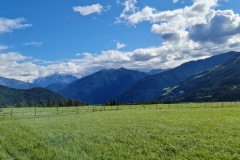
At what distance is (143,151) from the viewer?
77.4ft

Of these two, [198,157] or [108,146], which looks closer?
[198,157]

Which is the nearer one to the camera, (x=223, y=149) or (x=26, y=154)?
(x=223, y=149)

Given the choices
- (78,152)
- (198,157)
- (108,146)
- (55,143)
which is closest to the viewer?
(198,157)

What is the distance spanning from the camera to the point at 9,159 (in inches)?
901

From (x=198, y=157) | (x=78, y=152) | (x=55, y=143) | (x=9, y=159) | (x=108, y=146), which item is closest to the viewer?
(x=198, y=157)

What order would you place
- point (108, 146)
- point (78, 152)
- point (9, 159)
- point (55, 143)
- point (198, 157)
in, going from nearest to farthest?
point (198, 157) → point (9, 159) → point (78, 152) → point (108, 146) → point (55, 143)

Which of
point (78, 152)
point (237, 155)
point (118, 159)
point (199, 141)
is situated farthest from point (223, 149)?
point (78, 152)

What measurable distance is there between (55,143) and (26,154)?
192 inches

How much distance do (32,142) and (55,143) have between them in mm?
2861

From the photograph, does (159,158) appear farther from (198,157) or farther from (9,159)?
(9,159)

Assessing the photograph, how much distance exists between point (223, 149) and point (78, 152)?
1149 centimetres


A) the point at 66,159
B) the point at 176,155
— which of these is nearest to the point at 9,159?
the point at 66,159

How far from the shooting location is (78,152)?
79.9ft

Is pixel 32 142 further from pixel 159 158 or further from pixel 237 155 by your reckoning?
pixel 237 155
